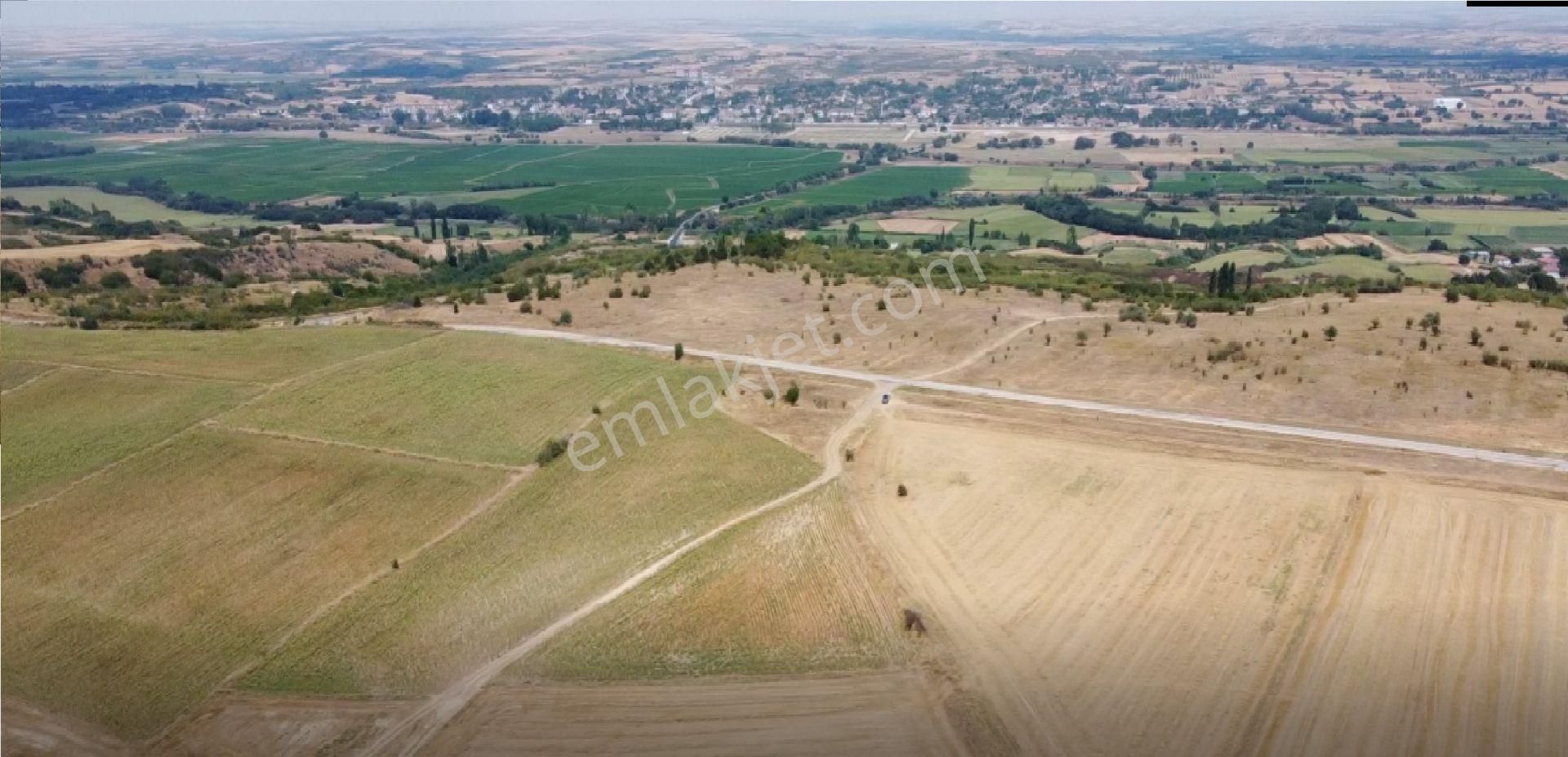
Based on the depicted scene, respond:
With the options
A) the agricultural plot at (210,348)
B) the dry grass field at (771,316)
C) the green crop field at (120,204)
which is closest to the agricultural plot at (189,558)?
the agricultural plot at (210,348)

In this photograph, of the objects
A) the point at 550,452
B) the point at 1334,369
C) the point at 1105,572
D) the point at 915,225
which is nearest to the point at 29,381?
the point at 550,452

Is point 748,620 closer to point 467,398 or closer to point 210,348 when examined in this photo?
point 467,398

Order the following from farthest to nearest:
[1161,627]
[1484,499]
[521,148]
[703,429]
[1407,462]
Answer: [521,148], [703,429], [1407,462], [1484,499], [1161,627]

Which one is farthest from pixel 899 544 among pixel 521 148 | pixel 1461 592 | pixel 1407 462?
pixel 521 148

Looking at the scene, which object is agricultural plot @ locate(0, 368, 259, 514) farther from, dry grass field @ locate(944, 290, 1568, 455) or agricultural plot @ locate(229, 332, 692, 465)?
dry grass field @ locate(944, 290, 1568, 455)

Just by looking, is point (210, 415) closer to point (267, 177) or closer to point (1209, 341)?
point (1209, 341)

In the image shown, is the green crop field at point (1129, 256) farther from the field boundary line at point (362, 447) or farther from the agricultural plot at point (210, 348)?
the field boundary line at point (362, 447)
